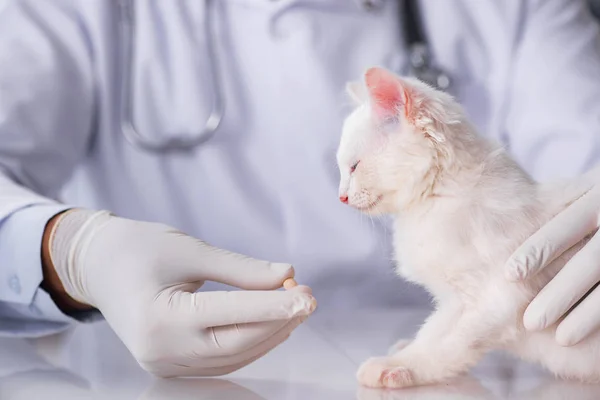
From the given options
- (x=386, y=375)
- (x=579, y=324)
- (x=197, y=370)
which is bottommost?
(x=197, y=370)

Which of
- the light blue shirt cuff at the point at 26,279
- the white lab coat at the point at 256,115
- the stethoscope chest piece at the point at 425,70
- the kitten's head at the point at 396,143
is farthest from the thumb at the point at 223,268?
the stethoscope chest piece at the point at 425,70

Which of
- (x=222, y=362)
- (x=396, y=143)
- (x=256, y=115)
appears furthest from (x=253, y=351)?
(x=256, y=115)

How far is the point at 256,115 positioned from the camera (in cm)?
120

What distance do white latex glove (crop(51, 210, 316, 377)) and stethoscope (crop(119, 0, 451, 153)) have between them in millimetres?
335

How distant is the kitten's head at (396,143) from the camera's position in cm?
69

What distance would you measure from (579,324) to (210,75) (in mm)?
703

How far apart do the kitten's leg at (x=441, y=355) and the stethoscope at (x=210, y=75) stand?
1.69 ft

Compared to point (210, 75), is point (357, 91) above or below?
above

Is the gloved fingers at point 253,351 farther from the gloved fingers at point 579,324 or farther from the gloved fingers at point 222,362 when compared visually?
the gloved fingers at point 579,324

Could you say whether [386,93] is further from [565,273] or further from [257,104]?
[257,104]

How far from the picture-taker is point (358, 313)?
1060 millimetres

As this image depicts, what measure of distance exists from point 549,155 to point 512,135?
8 cm

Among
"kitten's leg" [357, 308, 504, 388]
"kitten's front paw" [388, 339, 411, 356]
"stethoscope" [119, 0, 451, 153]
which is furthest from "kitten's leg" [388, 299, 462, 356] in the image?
"stethoscope" [119, 0, 451, 153]

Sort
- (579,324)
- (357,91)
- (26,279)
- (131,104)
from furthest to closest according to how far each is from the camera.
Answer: (131,104)
(26,279)
(357,91)
(579,324)
